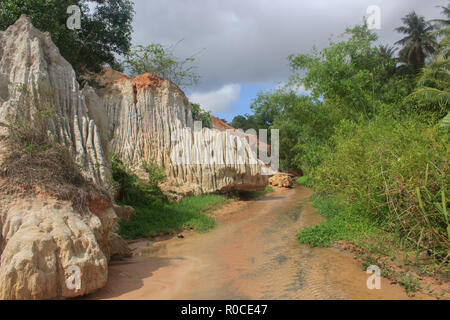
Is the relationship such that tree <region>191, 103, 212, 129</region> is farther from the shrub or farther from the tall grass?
the shrub

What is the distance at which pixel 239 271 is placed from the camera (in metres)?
5.12

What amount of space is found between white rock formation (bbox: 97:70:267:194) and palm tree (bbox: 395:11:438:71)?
1729 cm

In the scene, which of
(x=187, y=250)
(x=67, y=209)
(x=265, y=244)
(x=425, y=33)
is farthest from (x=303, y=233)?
(x=425, y=33)

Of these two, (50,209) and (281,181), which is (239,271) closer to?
(50,209)

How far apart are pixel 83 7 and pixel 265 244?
48.1 feet

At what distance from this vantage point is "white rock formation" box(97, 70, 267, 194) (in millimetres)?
12305

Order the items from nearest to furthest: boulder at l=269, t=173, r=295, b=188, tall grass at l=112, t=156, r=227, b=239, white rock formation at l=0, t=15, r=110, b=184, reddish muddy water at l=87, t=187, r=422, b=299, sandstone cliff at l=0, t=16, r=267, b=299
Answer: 1. sandstone cliff at l=0, t=16, r=267, b=299
2. reddish muddy water at l=87, t=187, r=422, b=299
3. white rock formation at l=0, t=15, r=110, b=184
4. tall grass at l=112, t=156, r=227, b=239
5. boulder at l=269, t=173, r=295, b=188

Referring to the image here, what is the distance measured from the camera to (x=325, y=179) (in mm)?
8500

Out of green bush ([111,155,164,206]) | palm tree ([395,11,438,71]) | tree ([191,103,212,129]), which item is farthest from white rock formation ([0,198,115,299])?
palm tree ([395,11,438,71])

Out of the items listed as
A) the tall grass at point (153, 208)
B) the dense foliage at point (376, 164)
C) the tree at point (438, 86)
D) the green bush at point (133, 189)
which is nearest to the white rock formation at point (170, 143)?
the tall grass at point (153, 208)

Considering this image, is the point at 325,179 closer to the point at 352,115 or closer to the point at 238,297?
the point at 352,115

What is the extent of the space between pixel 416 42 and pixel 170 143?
2057 centimetres

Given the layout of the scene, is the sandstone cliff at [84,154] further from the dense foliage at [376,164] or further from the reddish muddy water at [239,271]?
the dense foliage at [376,164]
